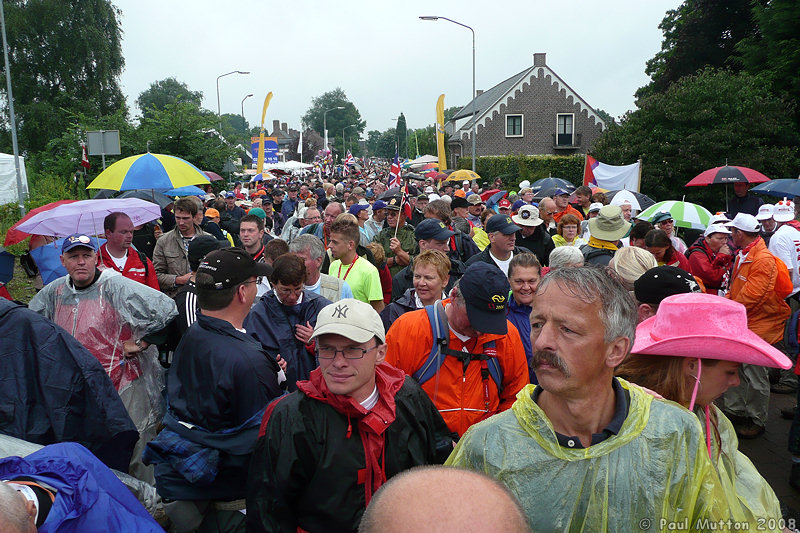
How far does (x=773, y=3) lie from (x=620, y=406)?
27311 millimetres

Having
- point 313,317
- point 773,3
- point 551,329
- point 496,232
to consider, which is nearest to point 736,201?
point 496,232

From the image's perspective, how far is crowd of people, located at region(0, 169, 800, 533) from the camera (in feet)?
5.59

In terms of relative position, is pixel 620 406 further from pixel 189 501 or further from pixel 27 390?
pixel 27 390

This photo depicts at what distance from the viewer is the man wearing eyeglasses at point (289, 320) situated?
407 cm

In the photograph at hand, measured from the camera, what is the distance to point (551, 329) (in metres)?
1.91

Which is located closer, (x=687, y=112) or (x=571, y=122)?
(x=687, y=112)

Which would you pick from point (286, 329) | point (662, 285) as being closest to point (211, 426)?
point (286, 329)

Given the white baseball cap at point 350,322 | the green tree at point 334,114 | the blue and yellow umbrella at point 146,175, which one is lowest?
the white baseball cap at point 350,322

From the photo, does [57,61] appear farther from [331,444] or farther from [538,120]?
[331,444]

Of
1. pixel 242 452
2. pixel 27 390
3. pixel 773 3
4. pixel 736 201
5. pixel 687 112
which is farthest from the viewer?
pixel 773 3

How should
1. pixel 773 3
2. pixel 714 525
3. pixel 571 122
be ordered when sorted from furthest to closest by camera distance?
pixel 571 122
pixel 773 3
pixel 714 525

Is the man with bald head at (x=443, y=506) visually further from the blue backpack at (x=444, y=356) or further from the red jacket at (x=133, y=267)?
the red jacket at (x=133, y=267)

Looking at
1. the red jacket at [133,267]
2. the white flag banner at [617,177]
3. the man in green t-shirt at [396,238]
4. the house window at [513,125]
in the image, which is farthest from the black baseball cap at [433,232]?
the house window at [513,125]

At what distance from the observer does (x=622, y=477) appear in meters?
1.68
